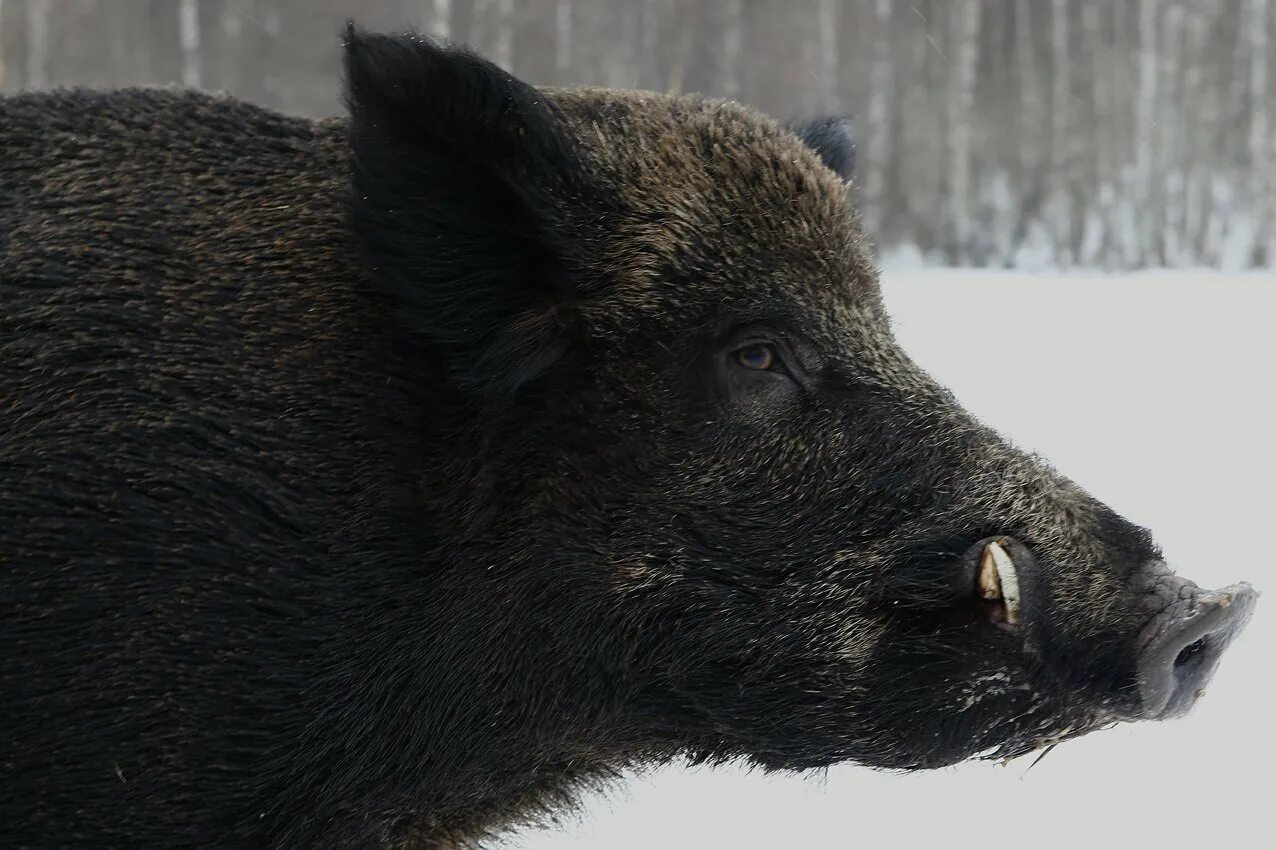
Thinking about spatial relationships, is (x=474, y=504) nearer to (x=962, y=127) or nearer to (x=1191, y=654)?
(x=1191, y=654)

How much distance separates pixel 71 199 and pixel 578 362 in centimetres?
112

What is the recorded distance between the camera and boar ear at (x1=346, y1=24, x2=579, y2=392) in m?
3.07

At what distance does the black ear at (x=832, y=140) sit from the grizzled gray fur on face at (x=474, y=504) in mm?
668

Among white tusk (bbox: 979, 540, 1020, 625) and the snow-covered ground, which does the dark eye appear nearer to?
white tusk (bbox: 979, 540, 1020, 625)

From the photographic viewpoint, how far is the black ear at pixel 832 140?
394 centimetres

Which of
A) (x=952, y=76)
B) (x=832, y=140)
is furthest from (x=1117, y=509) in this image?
(x=952, y=76)

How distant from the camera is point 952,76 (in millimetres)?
12742

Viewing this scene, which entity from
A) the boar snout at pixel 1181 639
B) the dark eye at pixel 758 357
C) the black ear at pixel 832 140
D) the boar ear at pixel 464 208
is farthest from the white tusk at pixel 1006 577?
the black ear at pixel 832 140

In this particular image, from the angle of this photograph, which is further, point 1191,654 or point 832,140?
point 832,140

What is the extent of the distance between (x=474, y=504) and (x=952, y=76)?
34.4ft

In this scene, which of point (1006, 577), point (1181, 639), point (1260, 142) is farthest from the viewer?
point (1260, 142)

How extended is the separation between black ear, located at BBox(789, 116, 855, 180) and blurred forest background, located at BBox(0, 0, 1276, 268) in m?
7.48

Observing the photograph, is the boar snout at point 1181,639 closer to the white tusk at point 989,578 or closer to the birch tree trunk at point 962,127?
the white tusk at point 989,578

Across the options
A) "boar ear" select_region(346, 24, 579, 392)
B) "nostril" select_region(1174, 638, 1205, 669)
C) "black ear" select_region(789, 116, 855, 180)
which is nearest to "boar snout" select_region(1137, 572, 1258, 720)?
"nostril" select_region(1174, 638, 1205, 669)
